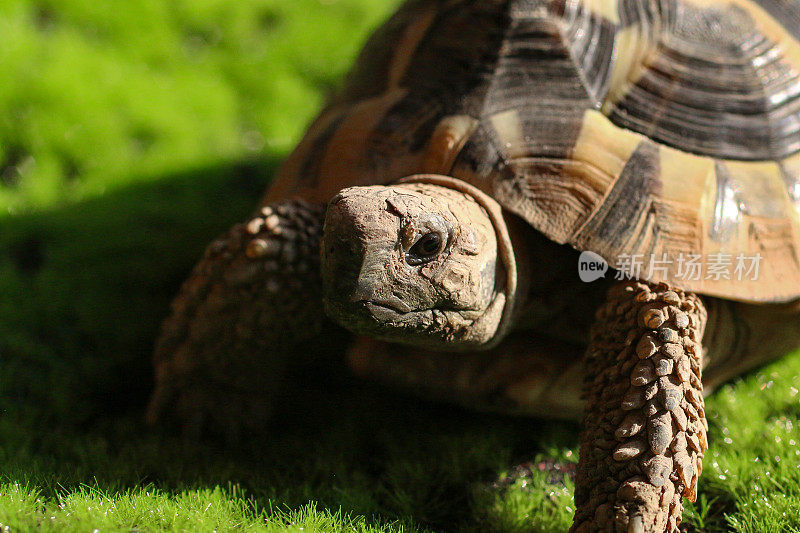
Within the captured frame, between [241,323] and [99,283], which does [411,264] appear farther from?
[99,283]

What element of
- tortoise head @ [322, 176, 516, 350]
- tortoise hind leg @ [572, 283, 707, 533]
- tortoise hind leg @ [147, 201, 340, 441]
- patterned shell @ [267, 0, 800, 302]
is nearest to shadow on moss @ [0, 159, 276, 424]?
tortoise hind leg @ [147, 201, 340, 441]

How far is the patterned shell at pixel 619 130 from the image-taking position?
2146mm

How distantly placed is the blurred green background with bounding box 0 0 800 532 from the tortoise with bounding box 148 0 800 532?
22cm

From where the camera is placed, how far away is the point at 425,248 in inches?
74.0

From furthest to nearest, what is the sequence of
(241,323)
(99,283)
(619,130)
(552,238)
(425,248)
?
(99,283) < (241,323) < (619,130) < (552,238) < (425,248)

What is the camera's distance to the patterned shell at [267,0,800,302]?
2.15 m

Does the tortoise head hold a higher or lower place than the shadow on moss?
higher

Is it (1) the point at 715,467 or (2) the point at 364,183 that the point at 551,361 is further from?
(2) the point at 364,183

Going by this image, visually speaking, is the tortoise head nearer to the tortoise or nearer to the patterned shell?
the tortoise

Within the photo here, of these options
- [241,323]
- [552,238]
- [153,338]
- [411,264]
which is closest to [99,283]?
[153,338]

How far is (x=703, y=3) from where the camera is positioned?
249cm

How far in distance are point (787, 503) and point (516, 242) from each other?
1086 mm

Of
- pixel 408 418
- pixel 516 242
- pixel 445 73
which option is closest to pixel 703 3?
pixel 445 73

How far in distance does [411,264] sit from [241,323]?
2.72ft
